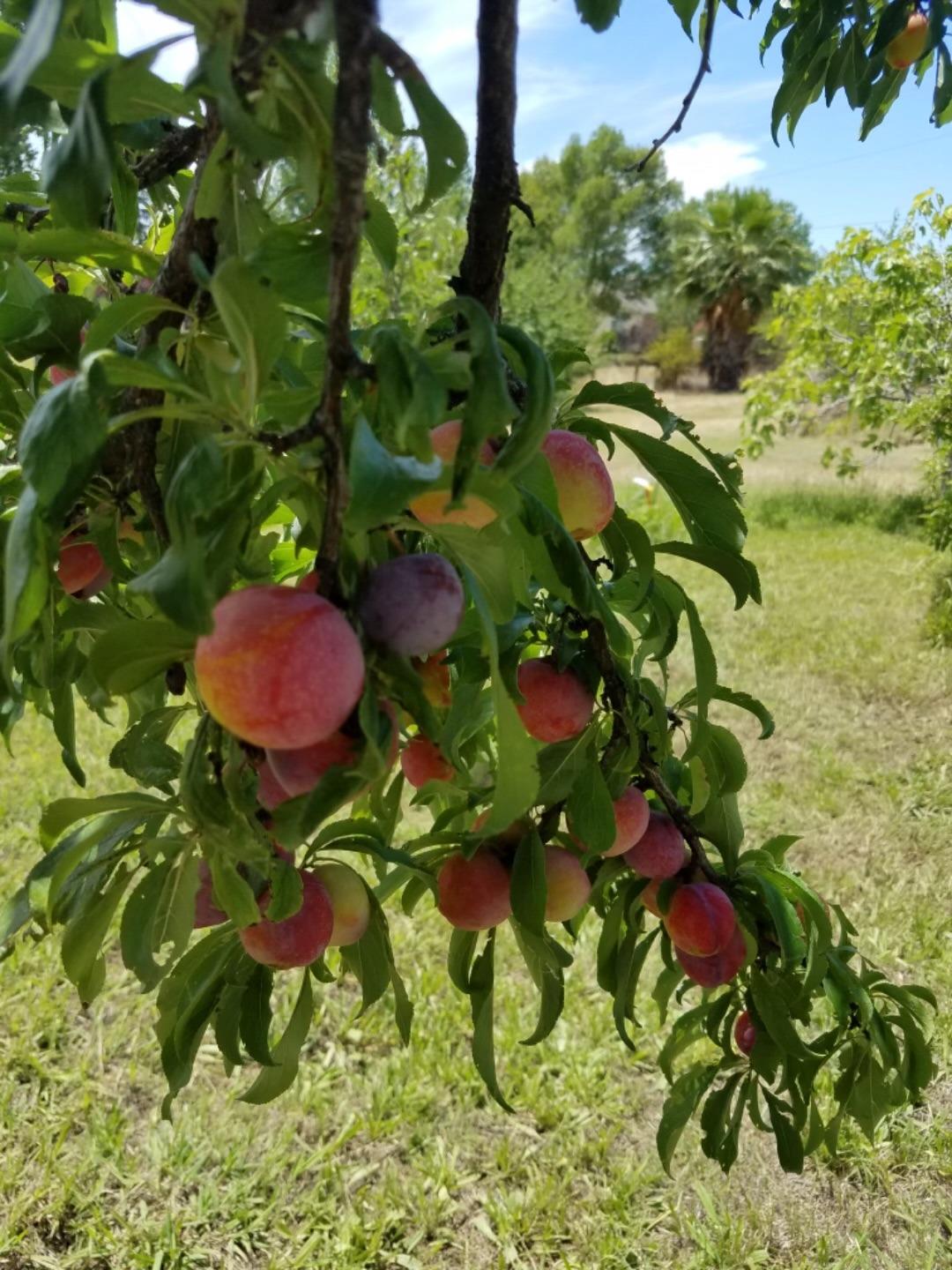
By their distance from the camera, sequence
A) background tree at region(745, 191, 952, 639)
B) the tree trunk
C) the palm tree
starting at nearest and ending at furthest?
background tree at region(745, 191, 952, 639)
the palm tree
the tree trunk

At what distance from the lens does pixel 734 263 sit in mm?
17438

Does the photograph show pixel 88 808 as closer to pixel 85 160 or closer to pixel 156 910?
pixel 156 910

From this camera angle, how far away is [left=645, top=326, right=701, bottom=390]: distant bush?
20.9 m

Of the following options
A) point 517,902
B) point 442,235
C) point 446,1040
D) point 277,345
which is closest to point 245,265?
point 277,345

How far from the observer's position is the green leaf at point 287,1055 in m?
0.80

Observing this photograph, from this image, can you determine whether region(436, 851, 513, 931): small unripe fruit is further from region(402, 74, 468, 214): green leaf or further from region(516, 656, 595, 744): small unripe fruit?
region(402, 74, 468, 214): green leaf

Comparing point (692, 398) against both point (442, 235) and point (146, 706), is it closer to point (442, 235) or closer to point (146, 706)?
point (442, 235)

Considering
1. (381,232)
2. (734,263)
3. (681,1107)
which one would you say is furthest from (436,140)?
(734,263)

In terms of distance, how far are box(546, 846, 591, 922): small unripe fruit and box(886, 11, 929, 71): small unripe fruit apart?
2.90 ft

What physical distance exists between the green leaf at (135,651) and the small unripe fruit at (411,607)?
89 millimetres

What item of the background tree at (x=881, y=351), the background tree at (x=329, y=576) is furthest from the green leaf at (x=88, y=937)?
the background tree at (x=881, y=351)

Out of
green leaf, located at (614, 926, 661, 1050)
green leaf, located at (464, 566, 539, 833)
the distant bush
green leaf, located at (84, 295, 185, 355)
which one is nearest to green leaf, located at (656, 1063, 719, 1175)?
green leaf, located at (614, 926, 661, 1050)

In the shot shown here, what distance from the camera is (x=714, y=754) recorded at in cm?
84

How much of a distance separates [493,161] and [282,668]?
337 mm
